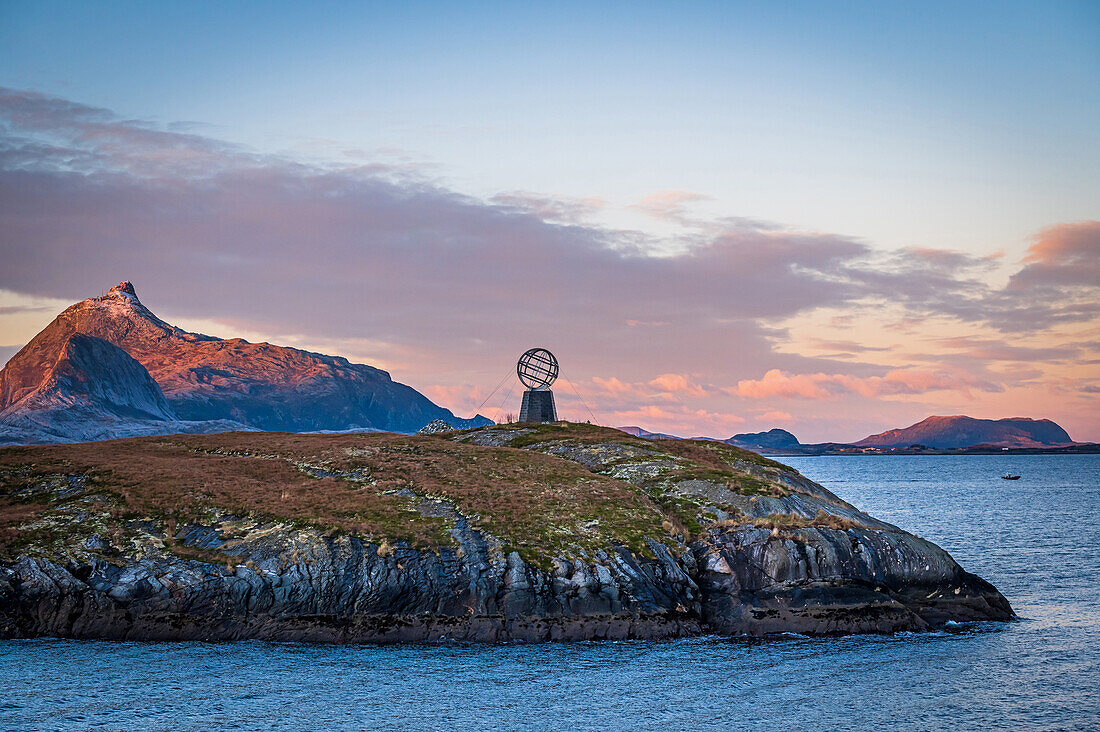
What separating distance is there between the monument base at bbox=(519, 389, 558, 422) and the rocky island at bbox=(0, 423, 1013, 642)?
1261 inches

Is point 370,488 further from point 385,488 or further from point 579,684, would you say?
point 579,684

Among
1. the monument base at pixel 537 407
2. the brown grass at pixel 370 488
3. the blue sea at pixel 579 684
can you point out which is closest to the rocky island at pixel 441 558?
the brown grass at pixel 370 488

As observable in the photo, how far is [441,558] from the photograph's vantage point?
173ft

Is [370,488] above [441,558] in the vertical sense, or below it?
above

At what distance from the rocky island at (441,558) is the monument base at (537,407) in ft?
105

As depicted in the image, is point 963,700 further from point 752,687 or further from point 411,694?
point 411,694

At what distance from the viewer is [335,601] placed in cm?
4962

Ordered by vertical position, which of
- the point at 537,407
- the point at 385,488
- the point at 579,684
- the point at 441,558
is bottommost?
the point at 579,684

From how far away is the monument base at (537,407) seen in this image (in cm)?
10150

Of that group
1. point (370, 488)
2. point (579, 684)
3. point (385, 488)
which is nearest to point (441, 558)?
point (385, 488)

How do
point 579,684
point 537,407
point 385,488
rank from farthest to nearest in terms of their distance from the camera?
point 537,407 → point 385,488 → point 579,684

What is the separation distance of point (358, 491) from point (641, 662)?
90.1 ft

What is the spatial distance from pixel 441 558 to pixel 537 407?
49.8 meters

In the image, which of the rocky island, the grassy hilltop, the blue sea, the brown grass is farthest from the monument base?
the blue sea
